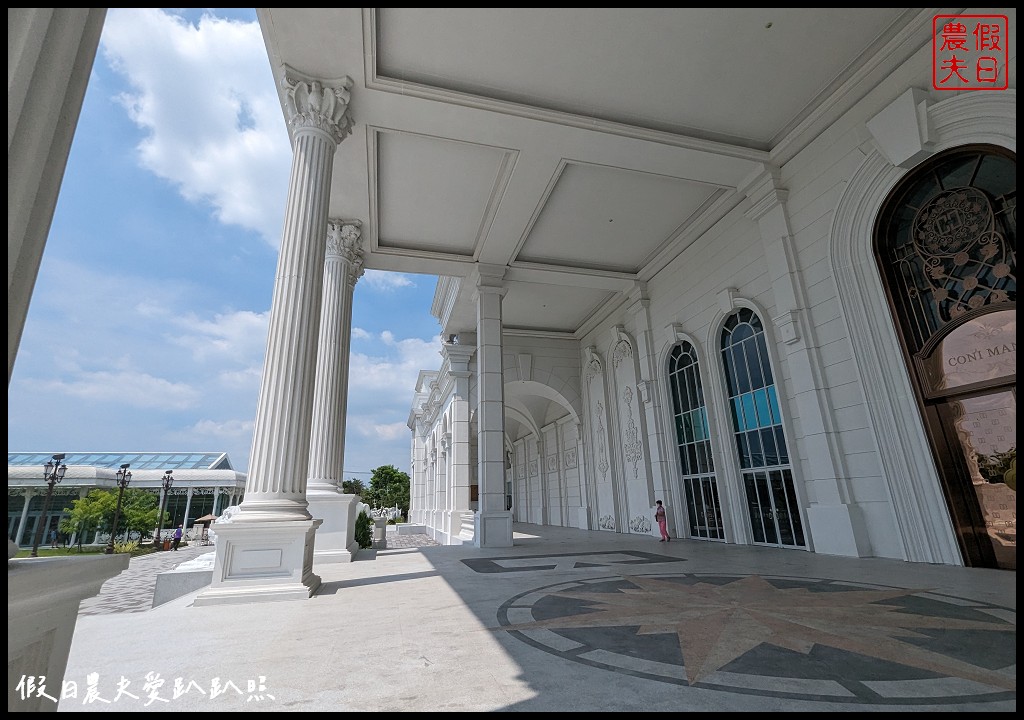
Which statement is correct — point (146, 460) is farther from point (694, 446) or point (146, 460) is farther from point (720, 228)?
point (720, 228)

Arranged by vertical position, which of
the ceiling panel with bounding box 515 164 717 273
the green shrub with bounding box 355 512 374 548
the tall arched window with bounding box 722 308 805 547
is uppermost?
the ceiling panel with bounding box 515 164 717 273

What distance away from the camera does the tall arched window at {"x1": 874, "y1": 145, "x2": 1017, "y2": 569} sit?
245 inches

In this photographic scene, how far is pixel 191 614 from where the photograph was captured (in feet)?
15.6

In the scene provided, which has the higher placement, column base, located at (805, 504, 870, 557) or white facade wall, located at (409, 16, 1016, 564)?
white facade wall, located at (409, 16, 1016, 564)

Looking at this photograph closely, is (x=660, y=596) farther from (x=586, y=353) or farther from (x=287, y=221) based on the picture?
(x=586, y=353)

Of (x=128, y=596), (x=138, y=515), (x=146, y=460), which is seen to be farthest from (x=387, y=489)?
(x=128, y=596)

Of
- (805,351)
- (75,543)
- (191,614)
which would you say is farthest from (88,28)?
(75,543)

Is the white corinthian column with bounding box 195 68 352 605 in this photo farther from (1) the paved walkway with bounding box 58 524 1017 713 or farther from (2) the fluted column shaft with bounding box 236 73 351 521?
(1) the paved walkway with bounding box 58 524 1017 713

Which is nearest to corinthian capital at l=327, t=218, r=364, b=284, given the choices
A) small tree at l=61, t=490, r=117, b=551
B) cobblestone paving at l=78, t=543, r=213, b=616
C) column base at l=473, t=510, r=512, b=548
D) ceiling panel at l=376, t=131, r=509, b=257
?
ceiling panel at l=376, t=131, r=509, b=257

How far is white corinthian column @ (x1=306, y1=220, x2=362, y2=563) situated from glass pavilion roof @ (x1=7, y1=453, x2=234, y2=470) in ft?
136

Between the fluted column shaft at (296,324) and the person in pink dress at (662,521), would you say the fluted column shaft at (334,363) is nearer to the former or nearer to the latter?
the fluted column shaft at (296,324)

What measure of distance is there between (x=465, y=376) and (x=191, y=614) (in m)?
12.6

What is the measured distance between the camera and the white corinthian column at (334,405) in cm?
898

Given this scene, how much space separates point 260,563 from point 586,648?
13.9ft
